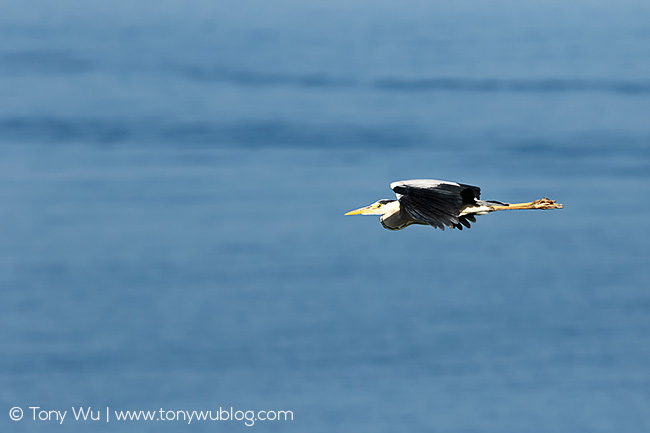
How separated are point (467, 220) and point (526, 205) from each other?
1.68m

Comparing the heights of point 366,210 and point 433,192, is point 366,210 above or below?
above

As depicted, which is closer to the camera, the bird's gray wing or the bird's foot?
the bird's gray wing

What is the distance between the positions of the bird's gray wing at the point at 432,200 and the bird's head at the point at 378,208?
1728 mm

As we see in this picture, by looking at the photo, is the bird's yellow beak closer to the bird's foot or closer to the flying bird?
the flying bird

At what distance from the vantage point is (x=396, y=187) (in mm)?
25500

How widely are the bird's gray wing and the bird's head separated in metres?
1.73

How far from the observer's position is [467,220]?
27094mm

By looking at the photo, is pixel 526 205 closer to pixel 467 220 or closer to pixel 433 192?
pixel 467 220

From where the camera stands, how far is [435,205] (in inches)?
981

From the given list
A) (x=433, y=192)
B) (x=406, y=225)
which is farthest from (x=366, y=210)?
(x=433, y=192)

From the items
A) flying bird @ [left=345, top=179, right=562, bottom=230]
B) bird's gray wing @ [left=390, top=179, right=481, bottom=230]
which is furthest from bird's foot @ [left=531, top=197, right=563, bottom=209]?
bird's gray wing @ [left=390, top=179, right=481, bottom=230]

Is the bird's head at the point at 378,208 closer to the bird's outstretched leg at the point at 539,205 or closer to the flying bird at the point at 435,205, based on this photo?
the flying bird at the point at 435,205

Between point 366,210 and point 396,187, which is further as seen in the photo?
point 366,210

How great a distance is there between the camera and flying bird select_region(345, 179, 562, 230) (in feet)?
81.2
